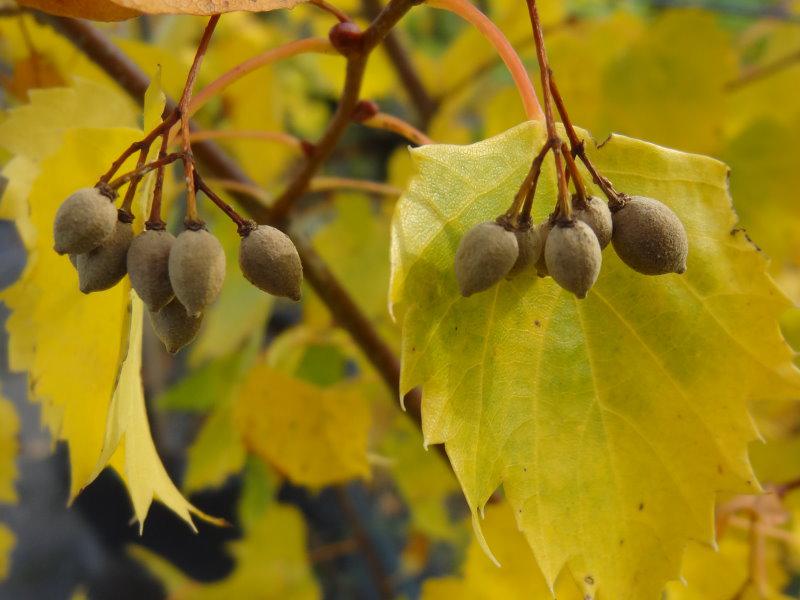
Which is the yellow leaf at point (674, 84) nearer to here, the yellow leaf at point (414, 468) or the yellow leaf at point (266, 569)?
the yellow leaf at point (414, 468)

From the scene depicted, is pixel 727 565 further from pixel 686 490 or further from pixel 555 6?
pixel 555 6

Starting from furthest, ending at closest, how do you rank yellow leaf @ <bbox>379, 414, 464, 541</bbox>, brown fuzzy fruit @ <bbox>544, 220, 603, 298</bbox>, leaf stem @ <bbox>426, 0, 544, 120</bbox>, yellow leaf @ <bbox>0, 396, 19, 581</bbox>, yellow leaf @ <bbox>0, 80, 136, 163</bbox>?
yellow leaf @ <bbox>379, 414, 464, 541</bbox>
yellow leaf @ <bbox>0, 396, 19, 581</bbox>
yellow leaf @ <bbox>0, 80, 136, 163</bbox>
leaf stem @ <bbox>426, 0, 544, 120</bbox>
brown fuzzy fruit @ <bbox>544, 220, 603, 298</bbox>

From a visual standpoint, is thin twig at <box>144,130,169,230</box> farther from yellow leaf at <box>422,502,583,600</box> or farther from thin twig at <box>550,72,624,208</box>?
yellow leaf at <box>422,502,583,600</box>

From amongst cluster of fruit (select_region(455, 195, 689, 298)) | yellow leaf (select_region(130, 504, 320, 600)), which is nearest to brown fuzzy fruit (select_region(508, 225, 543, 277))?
cluster of fruit (select_region(455, 195, 689, 298))

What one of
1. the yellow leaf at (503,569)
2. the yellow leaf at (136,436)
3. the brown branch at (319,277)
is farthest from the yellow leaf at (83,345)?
the yellow leaf at (503,569)

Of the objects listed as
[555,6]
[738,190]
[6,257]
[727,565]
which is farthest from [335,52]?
[6,257]

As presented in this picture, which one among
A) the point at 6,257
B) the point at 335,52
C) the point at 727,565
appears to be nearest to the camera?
the point at 335,52

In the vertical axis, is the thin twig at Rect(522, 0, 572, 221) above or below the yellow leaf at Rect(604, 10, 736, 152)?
above

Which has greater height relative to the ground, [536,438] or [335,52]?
[335,52]
